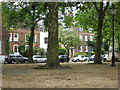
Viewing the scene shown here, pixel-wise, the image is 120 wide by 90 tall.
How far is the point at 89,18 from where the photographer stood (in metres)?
29.9

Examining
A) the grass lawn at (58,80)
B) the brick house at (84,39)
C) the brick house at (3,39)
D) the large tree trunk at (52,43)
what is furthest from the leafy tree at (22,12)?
the brick house at (84,39)

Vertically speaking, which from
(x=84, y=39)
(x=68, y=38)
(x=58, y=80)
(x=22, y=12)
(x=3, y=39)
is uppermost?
(x=22, y=12)

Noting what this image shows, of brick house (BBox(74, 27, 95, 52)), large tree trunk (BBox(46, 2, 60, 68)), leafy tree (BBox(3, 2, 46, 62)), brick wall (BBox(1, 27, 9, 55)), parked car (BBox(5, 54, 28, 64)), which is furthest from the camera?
brick house (BBox(74, 27, 95, 52))

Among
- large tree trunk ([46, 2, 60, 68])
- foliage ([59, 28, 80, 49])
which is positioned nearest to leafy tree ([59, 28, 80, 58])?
foliage ([59, 28, 80, 49])

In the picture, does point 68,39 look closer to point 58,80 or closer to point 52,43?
point 52,43

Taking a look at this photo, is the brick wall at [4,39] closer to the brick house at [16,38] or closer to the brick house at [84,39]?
the brick house at [16,38]

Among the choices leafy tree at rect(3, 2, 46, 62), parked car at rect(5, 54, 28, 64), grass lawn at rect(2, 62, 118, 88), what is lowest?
parked car at rect(5, 54, 28, 64)

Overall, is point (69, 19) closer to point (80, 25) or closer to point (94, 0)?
point (80, 25)

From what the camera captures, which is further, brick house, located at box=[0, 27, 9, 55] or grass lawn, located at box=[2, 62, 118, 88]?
brick house, located at box=[0, 27, 9, 55]

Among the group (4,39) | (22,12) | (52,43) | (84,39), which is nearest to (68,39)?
(4,39)

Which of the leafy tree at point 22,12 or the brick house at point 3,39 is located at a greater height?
the leafy tree at point 22,12

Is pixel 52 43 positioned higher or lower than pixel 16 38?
lower

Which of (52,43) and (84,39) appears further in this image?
(84,39)

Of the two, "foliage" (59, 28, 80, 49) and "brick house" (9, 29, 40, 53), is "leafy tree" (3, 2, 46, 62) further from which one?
"brick house" (9, 29, 40, 53)
